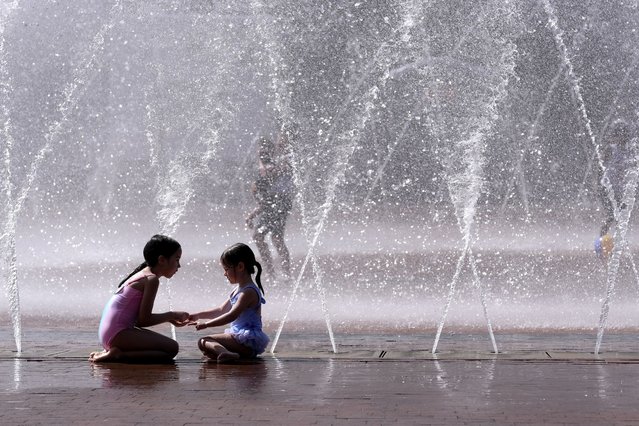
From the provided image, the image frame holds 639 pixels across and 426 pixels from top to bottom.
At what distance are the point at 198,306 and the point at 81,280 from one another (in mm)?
1731

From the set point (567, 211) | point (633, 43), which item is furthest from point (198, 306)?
point (633, 43)

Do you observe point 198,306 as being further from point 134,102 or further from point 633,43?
point 633,43

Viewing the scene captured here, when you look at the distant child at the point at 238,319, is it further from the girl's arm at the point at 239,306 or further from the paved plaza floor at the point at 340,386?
the paved plaza floor at the point at 340,386

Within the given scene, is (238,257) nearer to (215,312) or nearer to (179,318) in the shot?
(215,312)

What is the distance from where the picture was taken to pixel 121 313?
8172 millimetres

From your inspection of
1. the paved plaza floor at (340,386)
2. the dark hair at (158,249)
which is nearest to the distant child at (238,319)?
the paved plaza floor at (340,386)

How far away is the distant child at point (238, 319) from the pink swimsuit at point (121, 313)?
39 centimetres

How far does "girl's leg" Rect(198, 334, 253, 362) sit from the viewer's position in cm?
812

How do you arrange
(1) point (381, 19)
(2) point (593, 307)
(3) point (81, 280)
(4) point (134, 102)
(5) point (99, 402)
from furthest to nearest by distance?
1. (1) point (381, 19)
2. (4) point (134, 102)
3. (3) point (81, 280)
4. (2) point (593, 307)
5. (5) point (99, 402)

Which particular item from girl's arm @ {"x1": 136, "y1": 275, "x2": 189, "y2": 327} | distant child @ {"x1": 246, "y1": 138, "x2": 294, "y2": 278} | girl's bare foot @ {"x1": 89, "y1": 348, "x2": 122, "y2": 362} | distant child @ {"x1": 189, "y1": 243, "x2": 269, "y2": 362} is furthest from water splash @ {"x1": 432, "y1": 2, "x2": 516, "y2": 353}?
girl's bare foot @ {"x1": 89, "y1": 348, "x2": 122, "y2": 362}

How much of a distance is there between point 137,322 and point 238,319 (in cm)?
63

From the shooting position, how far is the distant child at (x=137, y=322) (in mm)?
8125

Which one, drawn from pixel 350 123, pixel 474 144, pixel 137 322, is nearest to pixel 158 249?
pixel 137 322

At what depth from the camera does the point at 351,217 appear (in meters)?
17.4
